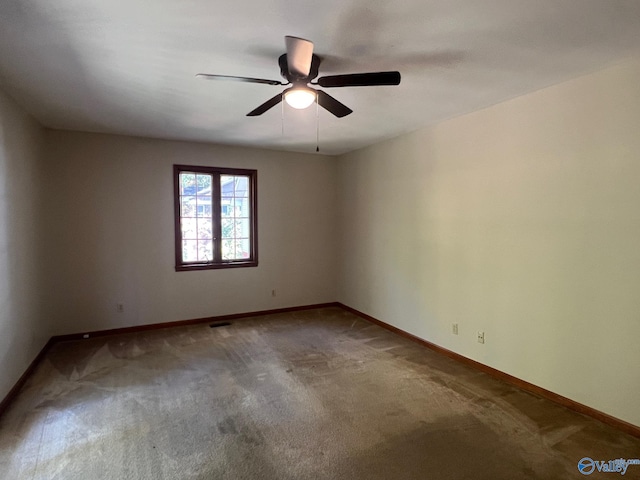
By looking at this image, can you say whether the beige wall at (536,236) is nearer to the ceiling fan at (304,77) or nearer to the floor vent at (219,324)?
the ceiling fan at (304,77)

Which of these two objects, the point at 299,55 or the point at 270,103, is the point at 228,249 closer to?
the point at 270,103

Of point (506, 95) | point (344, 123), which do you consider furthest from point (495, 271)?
point (344, 123)

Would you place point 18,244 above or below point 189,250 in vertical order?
above

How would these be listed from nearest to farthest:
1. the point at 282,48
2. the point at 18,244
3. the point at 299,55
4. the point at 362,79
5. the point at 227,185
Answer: the point at 299,55 < the point at 362,79 < the point at 282,48 < the point at 18,244 < the point at 227,185

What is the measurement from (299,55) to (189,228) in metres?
3.63

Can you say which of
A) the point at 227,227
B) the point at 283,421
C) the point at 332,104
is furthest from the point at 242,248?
the point at 332,104

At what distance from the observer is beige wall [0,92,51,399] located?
2.91 meters

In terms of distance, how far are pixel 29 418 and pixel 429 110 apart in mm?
4224

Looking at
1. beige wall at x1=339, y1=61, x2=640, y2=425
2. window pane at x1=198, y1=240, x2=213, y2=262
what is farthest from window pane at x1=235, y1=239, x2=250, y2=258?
beige wall at x1=339, y1=61, x2=640, y2=425

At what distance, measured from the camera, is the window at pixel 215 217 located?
197 inches

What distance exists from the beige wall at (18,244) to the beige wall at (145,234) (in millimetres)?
404

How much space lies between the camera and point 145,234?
187 inches

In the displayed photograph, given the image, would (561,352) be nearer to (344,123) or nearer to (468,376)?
(468,376)

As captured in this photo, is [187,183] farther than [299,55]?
Yes
